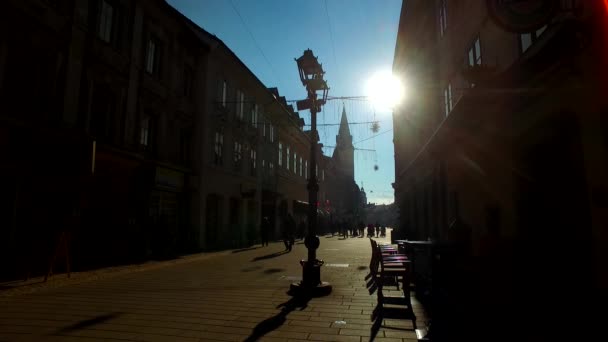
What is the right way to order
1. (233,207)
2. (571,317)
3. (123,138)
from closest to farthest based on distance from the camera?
(571,317) < (123,138) < (233,207)

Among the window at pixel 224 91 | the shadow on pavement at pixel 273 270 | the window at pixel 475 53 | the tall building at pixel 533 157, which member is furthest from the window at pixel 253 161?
the window at pixel 475 53

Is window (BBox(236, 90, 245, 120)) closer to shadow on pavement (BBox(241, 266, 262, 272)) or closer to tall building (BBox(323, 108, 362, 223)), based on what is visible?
shadow on pavement (BBox(241, 266, 262, 272))

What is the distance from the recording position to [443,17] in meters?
13.9

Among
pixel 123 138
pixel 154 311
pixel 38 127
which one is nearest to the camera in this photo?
pixel 154 311

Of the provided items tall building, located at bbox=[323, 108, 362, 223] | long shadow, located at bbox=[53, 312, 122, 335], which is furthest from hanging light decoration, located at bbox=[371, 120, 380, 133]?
tall building, located at bbox=[323, 108, 362, 223]

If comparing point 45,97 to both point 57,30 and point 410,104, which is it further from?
point 410,104

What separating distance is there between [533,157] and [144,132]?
44.1ft

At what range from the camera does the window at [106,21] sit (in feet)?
41.0

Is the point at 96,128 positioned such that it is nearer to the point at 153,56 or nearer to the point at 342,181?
the point at 153,56

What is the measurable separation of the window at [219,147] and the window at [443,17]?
11976 millimetres

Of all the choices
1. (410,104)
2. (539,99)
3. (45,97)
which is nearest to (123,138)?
(45,97)

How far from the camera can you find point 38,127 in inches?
381

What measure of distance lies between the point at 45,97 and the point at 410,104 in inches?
652

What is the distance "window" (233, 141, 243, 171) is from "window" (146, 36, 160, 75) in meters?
7.36
